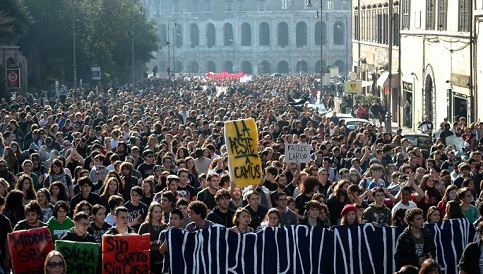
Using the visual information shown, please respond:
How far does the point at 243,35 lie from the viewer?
150 m

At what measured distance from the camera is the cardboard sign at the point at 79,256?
440 inches

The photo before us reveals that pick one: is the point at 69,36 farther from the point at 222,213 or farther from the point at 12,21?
the point at 222,213

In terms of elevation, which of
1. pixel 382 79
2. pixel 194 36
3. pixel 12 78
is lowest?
pixel 194 36

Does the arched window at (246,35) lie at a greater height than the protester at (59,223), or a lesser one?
lesser

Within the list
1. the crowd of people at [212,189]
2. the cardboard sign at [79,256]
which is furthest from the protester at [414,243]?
the cardboard sign at [79,256]

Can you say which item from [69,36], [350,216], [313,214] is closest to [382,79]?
[69,36]

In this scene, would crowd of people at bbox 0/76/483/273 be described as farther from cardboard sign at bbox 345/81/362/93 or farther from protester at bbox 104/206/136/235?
cardboard sign at bbox 345/81/362/93

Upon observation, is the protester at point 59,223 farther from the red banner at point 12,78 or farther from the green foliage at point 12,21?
the green foliage at point 12,21

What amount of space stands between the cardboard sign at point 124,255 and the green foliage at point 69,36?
60.3 meters

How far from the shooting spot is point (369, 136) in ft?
88.4

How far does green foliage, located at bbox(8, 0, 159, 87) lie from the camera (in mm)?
74188

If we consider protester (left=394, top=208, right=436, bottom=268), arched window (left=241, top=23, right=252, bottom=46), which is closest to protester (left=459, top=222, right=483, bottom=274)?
protester (left=394, top=208, right=436, bottom=268)

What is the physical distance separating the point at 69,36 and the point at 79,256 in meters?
65.3

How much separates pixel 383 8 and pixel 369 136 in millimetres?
33173
